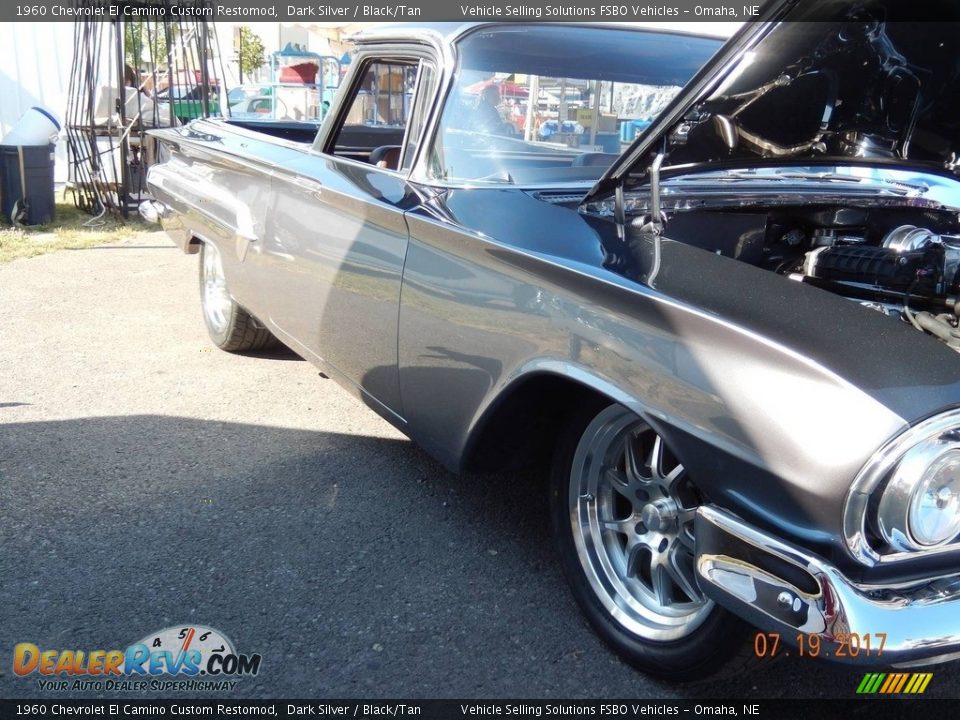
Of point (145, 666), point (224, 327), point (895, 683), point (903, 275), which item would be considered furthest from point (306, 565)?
point (224, 327)

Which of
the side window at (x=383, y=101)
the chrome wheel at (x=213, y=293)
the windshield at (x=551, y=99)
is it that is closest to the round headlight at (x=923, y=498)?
the windshield at (x=551, y=99)

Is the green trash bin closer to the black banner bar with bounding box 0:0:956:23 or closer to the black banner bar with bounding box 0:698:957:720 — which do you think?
the black banner bar with bounding box 0:0:956:23

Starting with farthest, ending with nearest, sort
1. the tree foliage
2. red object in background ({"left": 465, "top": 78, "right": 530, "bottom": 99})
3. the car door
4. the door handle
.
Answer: the tree foliage → the door handle → red object in background ({"left": 465, "top": 78, "right": 530, "bottom": 99}) → the car door

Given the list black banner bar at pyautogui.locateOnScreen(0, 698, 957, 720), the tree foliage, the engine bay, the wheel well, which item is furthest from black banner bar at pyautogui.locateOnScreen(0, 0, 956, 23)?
the tree foliage

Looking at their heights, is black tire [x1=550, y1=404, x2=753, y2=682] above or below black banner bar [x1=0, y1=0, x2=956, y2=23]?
below

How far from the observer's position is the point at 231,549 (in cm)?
280

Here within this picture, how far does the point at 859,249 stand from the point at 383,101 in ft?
6.63

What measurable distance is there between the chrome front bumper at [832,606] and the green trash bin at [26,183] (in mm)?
8487

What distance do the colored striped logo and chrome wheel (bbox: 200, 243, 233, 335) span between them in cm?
346

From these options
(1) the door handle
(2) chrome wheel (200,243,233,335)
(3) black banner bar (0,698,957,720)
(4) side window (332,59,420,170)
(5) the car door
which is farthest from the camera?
(2) chrome wheel (200,243,233,335)

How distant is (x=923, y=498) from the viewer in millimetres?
1671

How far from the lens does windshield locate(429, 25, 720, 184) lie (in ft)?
9.53

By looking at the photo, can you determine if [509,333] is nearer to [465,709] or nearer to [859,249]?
[465,709]

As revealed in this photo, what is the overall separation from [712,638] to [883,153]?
178cm
